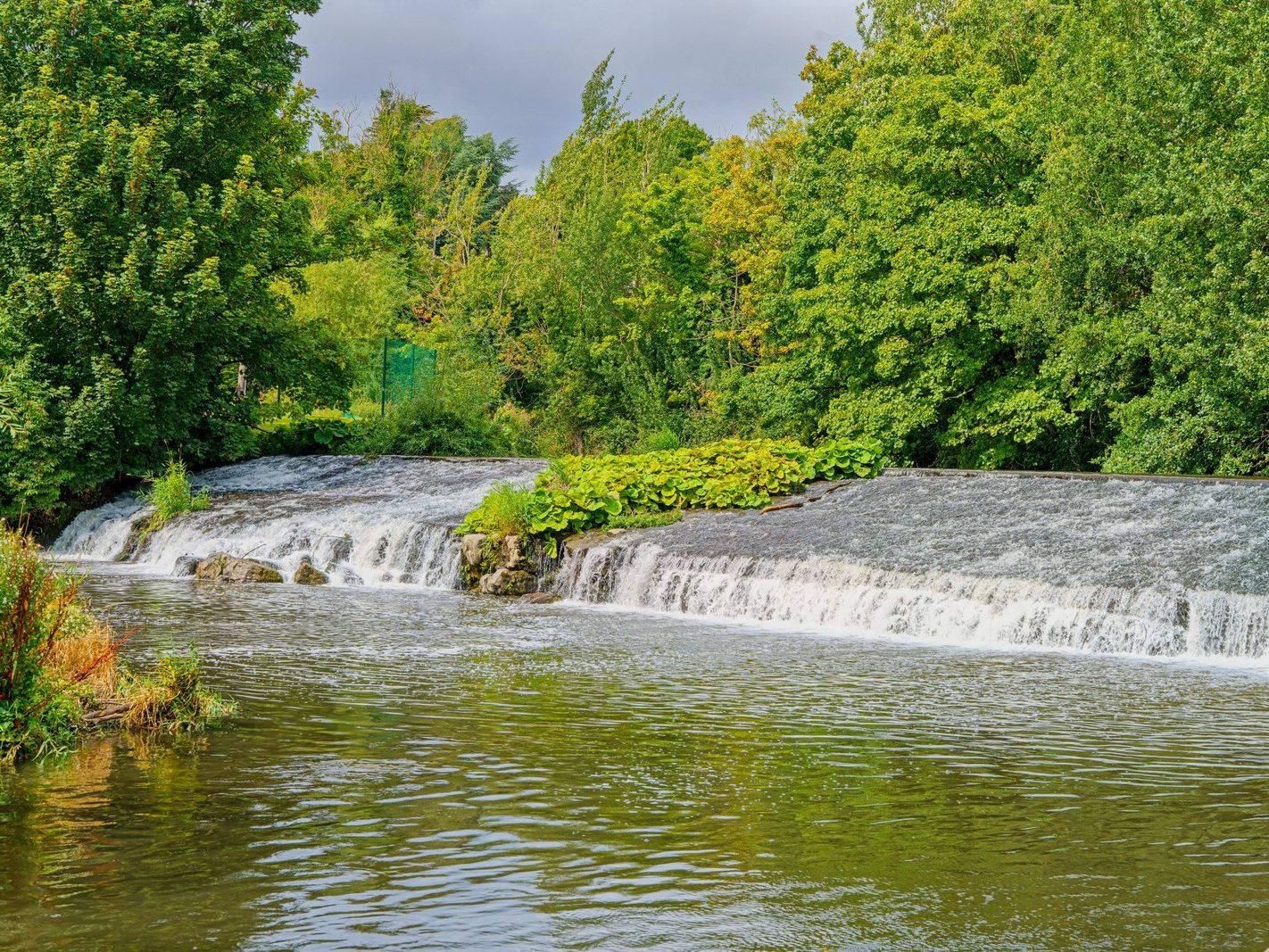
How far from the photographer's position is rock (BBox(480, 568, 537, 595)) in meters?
20.4

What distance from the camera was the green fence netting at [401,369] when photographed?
3756cm

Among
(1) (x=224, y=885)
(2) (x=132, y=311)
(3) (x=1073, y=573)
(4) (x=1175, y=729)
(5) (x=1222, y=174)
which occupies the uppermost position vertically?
(5) (x=1222, y=174)

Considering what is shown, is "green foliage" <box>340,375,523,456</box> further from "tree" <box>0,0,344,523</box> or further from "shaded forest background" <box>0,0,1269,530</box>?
"tree" <box>0,0,344,523</box>

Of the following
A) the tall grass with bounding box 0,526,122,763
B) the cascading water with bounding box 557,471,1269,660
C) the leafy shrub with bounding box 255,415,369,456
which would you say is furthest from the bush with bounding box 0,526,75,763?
the leafy shrub with bounding box 255,415,369,456

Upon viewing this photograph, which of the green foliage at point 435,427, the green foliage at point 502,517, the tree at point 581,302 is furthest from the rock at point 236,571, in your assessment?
the tree at point 581,302

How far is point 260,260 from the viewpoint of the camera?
97.8ft

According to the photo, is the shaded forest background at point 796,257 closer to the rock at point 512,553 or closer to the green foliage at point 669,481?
the green foliage at point 669,481

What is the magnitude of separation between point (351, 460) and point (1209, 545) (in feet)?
66.2

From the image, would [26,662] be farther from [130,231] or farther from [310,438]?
[310,438]

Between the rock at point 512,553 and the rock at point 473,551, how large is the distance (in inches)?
13.9

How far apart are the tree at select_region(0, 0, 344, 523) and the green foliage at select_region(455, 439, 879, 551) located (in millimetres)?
9212

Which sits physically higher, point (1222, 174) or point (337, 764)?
point (1222, 174)

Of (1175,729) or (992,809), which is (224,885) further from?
(1175,729)

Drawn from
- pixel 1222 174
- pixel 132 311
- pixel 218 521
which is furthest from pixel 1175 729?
pixel 132 311
